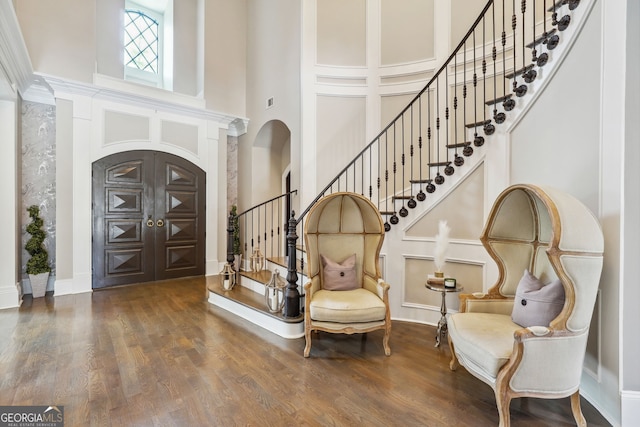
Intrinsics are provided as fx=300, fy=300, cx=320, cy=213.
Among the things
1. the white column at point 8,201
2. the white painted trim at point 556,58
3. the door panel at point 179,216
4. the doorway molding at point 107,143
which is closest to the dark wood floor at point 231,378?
the white column at point 8,201

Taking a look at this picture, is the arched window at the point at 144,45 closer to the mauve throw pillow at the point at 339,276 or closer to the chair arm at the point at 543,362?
the mauve throw pillow at the point at 339,276

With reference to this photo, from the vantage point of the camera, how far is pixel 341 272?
317 cm

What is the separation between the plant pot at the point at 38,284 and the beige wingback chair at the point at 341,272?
14.0 ft

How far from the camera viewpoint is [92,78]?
490 cm

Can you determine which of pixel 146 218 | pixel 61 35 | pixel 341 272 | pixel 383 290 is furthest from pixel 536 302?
pixel 61 35

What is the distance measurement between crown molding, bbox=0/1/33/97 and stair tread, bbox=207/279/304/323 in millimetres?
3641

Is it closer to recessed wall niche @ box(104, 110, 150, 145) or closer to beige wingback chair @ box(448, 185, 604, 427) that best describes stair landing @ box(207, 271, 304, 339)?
beige wingback chair @ box(448, 185, 604, 427)

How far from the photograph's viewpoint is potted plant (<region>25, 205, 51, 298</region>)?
4398mm

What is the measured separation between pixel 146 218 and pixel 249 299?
112 inches

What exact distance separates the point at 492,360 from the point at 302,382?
1.33 m

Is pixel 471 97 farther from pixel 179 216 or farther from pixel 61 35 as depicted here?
pixel 61 35

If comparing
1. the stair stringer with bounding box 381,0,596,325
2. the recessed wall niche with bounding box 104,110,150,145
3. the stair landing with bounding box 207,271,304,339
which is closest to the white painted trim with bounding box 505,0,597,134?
the stair stringer with bounding box 381,0,596,325

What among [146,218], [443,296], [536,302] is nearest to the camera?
[536,302]

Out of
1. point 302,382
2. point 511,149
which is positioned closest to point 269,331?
point 302,382
